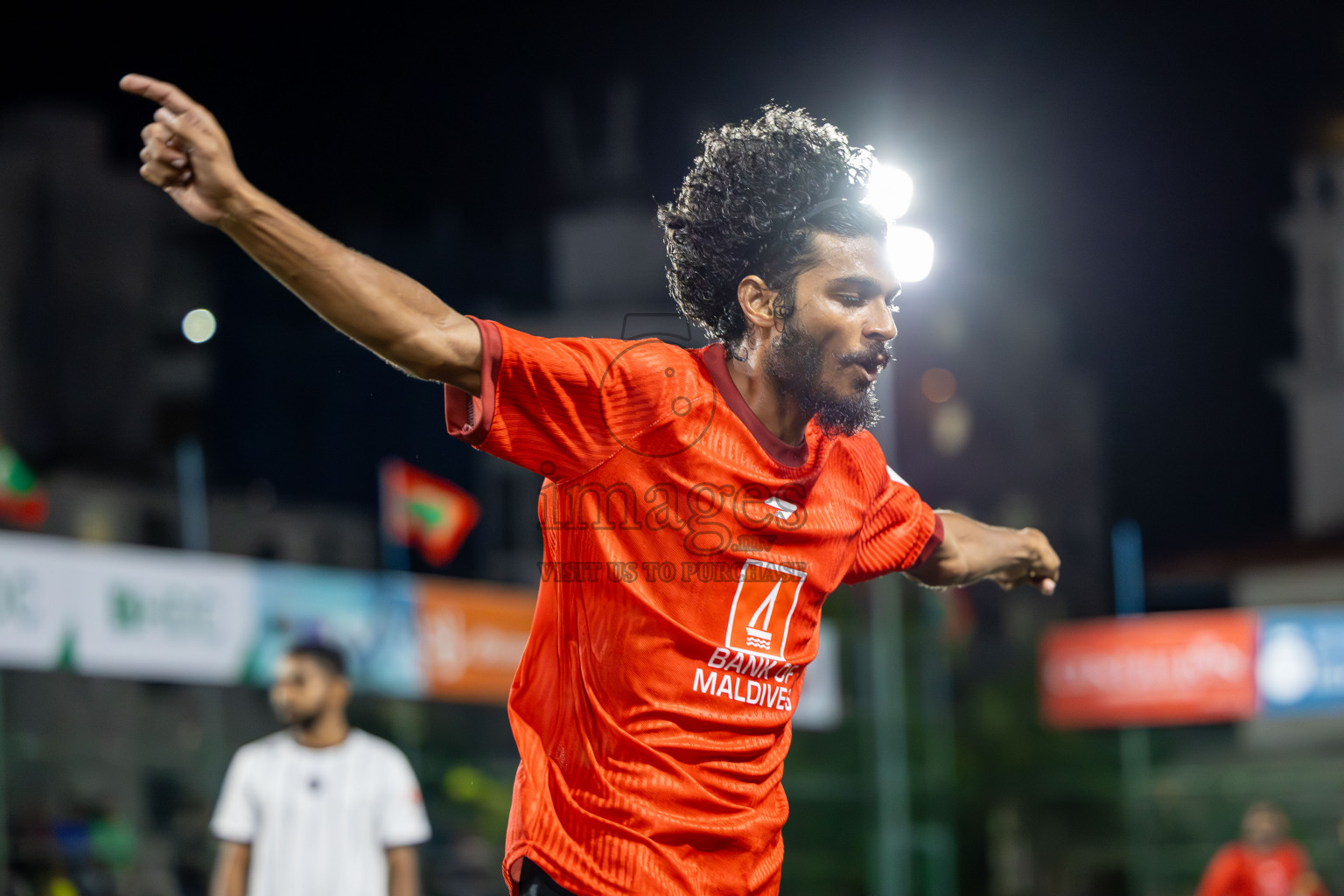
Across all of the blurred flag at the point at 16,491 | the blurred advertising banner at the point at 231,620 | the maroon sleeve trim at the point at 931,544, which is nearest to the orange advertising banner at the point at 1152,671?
the blurred advertising banner at the point at 231,620

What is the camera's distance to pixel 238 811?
5191mm

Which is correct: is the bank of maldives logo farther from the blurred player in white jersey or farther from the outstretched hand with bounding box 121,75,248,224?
the blurred player in white jersey

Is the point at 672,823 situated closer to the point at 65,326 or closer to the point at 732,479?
the point at 732,479

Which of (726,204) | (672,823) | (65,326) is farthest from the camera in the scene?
(65,326)

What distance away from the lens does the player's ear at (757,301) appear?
2811 millimetres

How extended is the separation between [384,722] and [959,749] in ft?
36.6

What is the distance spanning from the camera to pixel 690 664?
258 centimetres

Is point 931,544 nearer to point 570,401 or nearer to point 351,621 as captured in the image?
point 570,401

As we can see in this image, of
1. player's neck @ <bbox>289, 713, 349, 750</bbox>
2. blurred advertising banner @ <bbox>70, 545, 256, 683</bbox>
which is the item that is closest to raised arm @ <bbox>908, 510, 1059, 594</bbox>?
player's neck @ <bbox>289, 713, 349, 750</bbox>

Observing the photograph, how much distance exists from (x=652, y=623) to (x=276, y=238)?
0.95 metres

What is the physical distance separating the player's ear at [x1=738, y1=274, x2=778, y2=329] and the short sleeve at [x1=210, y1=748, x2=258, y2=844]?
3267mm

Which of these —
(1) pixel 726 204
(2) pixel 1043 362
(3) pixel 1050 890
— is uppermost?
(2) pixel 1043 362

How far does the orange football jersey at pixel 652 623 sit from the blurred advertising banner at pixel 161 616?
21.1ft

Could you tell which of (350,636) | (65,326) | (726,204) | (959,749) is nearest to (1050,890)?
(959,749)
